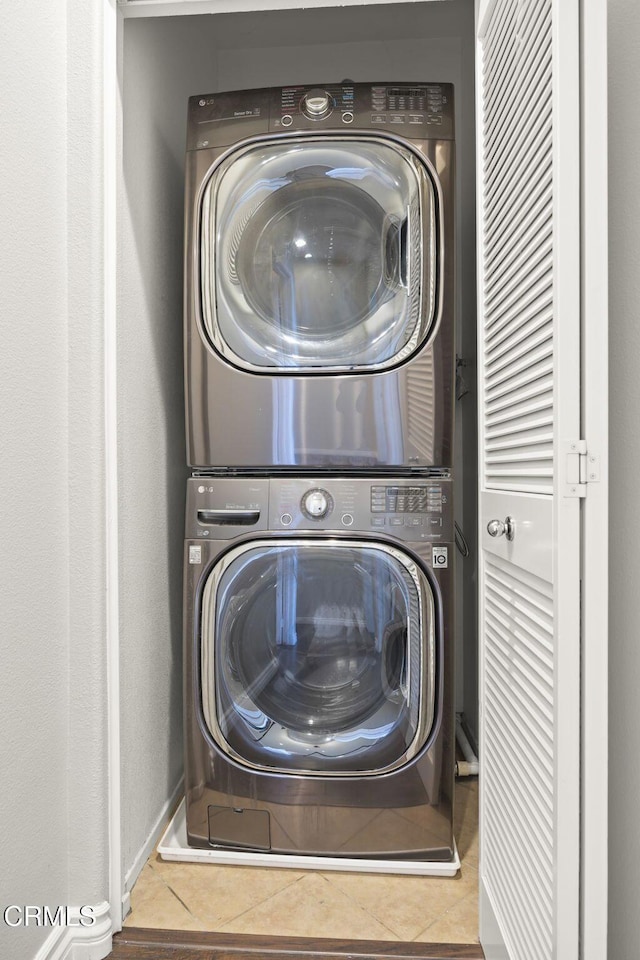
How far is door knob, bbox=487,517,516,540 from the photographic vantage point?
104cm

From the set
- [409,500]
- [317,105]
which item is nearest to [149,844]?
[409,500]

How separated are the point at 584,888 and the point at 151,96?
191 centimetres

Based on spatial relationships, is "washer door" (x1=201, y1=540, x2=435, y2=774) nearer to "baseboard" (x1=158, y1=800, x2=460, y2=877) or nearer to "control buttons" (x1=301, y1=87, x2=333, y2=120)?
"baseboard" (x1=158, y1=800, x2=460, y2=877)

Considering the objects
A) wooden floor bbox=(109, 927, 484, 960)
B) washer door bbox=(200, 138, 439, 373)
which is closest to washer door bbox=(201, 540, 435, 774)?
wooden floor bbox=(109, 927, 484, 960)

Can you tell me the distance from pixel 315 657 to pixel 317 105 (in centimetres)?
140

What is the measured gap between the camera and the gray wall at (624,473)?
2.81ft

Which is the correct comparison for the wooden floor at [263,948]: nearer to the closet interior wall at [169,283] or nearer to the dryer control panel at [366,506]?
the closet interior wall at [169,283]

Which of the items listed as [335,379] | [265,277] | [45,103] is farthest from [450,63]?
[45,103]

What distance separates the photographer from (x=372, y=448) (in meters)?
1.51

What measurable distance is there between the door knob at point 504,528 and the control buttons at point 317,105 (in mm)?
1112

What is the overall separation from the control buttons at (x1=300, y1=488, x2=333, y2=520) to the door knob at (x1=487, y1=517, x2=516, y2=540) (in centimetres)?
49

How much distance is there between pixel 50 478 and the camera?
1195 mm

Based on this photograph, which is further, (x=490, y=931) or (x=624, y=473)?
(x=490, y=931)

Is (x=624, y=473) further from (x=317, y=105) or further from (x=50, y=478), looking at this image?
(x=317, y=105)
